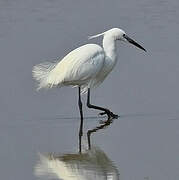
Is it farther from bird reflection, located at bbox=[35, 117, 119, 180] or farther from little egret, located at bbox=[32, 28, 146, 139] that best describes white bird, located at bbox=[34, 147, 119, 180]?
little egret, located at bbox=[32, 28, 146, 139]

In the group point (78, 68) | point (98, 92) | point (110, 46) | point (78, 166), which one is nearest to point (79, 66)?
point (78, 68)

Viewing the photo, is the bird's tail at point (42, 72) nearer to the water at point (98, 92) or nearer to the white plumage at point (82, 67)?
the white plumage at point (82, 67)

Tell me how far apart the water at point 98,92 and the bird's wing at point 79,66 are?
0.52 metres

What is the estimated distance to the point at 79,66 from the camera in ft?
37.2

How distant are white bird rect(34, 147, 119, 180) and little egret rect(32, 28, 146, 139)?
1.62 m

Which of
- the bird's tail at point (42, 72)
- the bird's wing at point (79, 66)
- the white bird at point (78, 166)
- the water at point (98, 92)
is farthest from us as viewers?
the bird's tail at point (42, 72)

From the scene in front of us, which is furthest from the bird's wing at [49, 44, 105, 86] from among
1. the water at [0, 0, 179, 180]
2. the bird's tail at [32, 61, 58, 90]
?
the water at [0, 0, 179, 180]

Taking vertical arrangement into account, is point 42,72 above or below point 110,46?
below

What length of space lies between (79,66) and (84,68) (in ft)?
0.25

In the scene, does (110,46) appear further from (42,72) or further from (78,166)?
(78,166)

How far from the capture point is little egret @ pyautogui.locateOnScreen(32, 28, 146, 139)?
11312 mm

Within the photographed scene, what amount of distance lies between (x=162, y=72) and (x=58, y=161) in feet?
13.1

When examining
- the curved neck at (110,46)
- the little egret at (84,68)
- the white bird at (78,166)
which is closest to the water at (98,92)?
the white bird at (78,166)

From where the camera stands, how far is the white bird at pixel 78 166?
8.41 m
